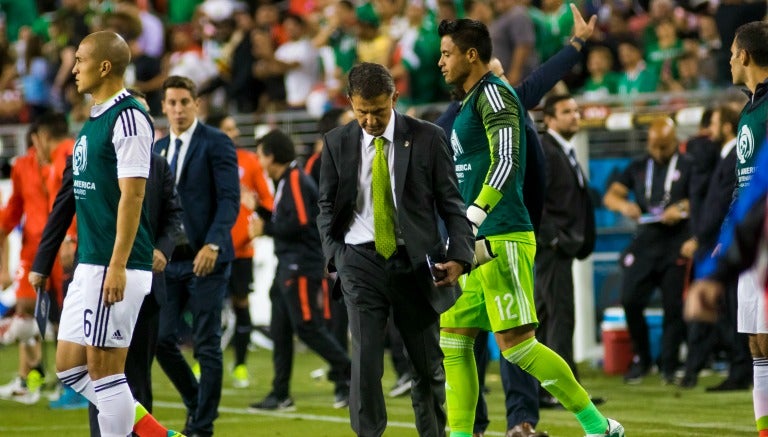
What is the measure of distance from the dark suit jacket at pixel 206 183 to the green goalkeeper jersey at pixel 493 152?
2.19 metres

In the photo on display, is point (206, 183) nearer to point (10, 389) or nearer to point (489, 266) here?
point (489, 266)

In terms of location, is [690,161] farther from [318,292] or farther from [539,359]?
[539,359]

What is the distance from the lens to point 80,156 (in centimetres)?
712

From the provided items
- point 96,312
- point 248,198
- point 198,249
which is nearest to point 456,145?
point 96,312

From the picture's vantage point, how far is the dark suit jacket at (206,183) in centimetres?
962

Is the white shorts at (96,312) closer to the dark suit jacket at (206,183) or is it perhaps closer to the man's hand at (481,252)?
the man's hand at (481,252)

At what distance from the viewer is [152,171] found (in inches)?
320

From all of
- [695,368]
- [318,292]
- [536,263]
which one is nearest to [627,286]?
[695,368]

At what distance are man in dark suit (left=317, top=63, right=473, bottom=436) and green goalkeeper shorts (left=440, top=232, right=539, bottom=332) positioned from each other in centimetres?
57

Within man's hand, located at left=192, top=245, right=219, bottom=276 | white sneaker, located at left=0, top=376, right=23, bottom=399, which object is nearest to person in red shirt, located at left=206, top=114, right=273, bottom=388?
white sneaker, located at left=0, top=376, right=23, bottom=399

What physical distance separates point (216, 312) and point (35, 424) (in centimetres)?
218

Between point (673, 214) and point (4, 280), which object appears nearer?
point (4, 280)

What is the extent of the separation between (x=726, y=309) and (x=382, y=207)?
6830 millimetres

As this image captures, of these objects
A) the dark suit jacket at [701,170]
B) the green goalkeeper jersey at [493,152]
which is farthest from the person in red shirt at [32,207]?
the dark suit jacket at [701,170]
